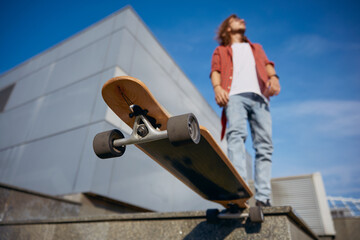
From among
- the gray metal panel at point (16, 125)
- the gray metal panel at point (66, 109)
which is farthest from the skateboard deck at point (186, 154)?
the gray metal panel at point (16, 125)

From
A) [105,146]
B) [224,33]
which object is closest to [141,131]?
[105,146]

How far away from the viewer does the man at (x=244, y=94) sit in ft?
6.57

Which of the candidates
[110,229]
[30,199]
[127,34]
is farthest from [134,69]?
[110,229]

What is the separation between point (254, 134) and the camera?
7.41 feet

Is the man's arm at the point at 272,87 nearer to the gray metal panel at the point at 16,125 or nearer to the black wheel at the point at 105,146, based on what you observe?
the black wheel at the point at 105,146

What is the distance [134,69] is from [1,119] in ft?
13.6

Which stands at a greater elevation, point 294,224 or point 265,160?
point 265,160

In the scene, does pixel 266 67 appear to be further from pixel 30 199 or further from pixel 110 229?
pixel 30 199

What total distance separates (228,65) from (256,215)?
5.00 feet

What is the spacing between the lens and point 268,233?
56.6 inches

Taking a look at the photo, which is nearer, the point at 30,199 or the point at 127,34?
the point at 30,199

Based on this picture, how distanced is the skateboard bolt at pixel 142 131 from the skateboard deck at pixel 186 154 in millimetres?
85

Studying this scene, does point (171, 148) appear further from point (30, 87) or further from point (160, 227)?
point (30, 87)

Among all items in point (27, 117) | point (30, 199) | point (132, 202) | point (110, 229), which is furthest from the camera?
point (27, 117)
